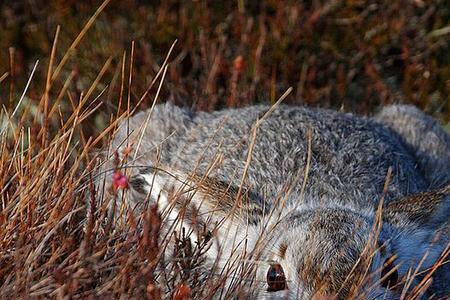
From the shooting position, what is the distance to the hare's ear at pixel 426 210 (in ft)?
14.1

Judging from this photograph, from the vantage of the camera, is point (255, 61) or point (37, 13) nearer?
point (255, 61)

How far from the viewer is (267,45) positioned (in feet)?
24.9

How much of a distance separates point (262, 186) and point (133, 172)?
2.56 ft

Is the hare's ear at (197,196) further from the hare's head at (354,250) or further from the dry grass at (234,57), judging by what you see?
the dry grass at (234,57)

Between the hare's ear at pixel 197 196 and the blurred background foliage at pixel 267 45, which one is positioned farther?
the blurred background foliage at pixel 267 45

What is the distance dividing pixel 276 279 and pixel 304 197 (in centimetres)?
88

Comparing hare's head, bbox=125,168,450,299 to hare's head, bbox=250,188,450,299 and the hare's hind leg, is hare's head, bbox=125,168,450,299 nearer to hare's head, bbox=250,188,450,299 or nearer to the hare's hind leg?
hare's head, bbox=250,188,450,299

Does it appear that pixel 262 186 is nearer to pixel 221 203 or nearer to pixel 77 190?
pixel 221 203

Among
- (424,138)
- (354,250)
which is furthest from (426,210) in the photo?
(424,138)

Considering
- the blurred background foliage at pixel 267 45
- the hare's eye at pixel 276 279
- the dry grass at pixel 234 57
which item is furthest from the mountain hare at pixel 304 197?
the blurred background foliage at pixel 267 45

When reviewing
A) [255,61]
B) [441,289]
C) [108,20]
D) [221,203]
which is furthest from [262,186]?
[108,20]

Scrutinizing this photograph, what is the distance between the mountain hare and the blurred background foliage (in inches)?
52.8

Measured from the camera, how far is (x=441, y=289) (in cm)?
457

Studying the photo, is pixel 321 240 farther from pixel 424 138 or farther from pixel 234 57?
pixel 234 57
